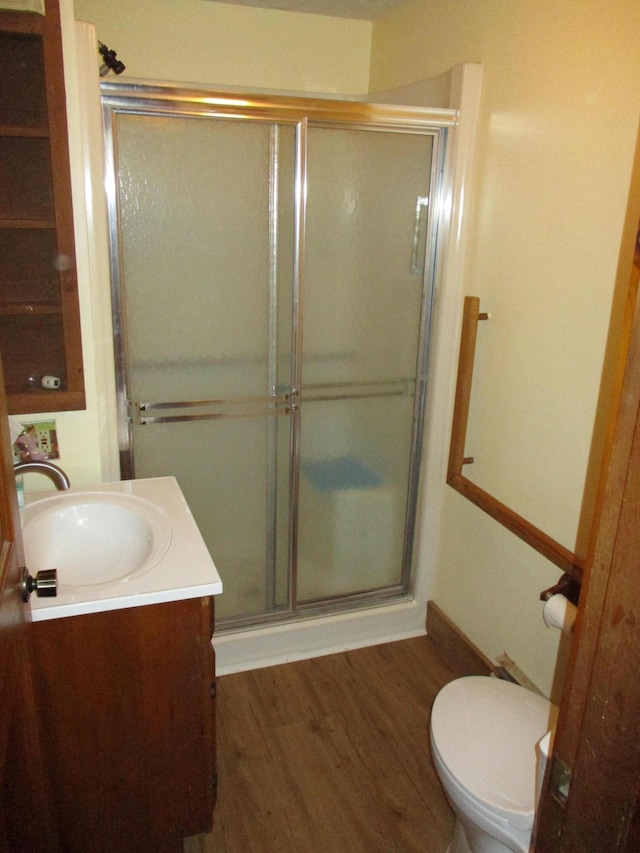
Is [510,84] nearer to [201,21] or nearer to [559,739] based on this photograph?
[201,21]

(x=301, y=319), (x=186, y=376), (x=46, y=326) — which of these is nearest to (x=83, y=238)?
(x=46, y=326)

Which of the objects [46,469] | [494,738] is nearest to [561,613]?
[494,738]

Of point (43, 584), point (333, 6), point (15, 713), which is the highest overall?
point (333, 6)

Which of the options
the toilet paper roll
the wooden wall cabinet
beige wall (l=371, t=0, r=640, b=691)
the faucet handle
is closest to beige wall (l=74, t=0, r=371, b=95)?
beige wall (l=371, t=0, r=640, b=691)

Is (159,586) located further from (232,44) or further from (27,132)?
(232,44)

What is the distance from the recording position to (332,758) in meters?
1.93

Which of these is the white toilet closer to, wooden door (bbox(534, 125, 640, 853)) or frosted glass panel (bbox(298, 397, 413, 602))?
wooden door (bbox(534, 125, 640, 853))

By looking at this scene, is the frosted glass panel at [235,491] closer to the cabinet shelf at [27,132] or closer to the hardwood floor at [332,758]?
the hardwood floor at [332,758]

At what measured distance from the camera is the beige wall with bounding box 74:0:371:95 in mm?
2342

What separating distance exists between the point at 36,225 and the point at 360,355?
109 centimetres

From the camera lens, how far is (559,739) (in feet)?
2.49

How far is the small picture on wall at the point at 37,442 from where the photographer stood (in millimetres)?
1744

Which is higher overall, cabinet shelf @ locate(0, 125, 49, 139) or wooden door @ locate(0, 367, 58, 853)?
cabinet shelf @ locate(0, 125, 49, 139)

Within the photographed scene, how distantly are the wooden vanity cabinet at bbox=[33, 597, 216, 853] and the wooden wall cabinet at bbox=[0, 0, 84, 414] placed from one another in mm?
707
